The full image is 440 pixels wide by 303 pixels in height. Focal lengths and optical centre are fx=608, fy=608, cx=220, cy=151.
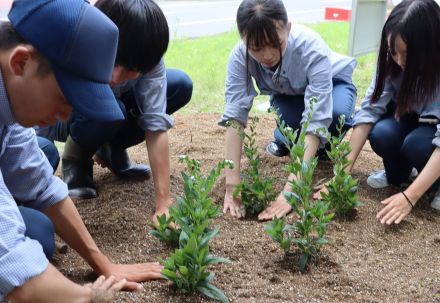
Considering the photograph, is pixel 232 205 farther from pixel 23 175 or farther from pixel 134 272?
pixel 23 175

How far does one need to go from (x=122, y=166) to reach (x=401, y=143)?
1.34 m

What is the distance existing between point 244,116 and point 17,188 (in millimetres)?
1285

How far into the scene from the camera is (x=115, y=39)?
1.46 meters

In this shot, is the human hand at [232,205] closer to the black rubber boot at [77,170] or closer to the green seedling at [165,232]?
the green seedling at [165,232]

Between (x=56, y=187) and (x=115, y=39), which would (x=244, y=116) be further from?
(x=115, y=39)

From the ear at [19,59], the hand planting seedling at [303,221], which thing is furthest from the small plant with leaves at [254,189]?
the ear at [19,59]

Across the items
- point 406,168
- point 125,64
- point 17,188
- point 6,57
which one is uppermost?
point 6,57

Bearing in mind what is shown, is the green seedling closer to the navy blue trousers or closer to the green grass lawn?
the navy blue trousers

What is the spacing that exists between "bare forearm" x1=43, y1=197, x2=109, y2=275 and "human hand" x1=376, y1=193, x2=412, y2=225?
1.19 meters

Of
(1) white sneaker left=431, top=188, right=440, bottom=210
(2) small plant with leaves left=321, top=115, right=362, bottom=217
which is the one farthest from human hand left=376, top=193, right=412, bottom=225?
(1) white sneaker left=431, top=188, right=440, bottom=210

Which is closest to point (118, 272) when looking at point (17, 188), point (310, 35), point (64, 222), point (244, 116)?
point (64, 222)

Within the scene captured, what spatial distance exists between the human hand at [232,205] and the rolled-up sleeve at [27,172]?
874 millimetres

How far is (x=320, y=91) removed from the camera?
9.16 ft

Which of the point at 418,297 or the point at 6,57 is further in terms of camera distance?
the point at 418,297
